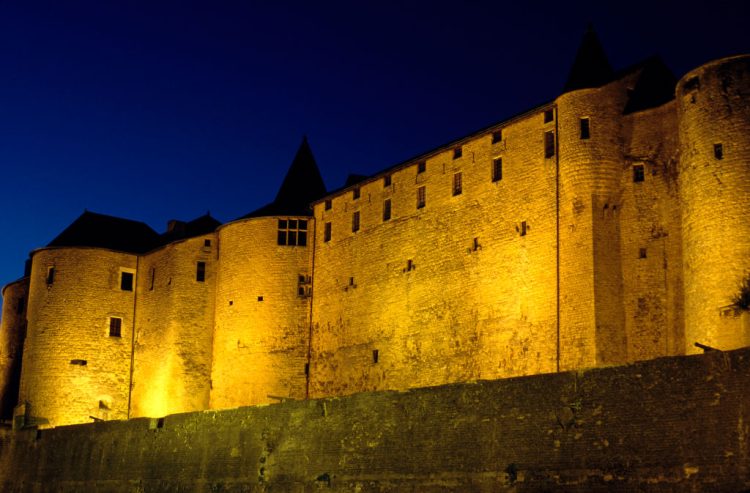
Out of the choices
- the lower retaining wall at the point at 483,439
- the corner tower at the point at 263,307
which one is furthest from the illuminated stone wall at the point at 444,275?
the lower retaining wall at the point at 483,439

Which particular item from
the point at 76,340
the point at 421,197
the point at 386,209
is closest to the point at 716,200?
the point at 421,197

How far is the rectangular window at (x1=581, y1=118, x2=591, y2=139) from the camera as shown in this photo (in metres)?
30.8

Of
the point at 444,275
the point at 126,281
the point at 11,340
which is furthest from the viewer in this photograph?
the point at 11,340

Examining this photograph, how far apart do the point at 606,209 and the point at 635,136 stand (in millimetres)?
2461

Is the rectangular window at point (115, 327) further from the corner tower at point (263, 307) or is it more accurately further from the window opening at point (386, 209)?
the window opening at point (386, 209)

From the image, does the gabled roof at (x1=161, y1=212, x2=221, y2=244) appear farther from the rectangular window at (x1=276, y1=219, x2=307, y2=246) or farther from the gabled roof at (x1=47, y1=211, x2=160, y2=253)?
the rectangular window at (x1=276, y1=219, x2=307, y2=246)

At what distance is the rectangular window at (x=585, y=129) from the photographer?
30797mm

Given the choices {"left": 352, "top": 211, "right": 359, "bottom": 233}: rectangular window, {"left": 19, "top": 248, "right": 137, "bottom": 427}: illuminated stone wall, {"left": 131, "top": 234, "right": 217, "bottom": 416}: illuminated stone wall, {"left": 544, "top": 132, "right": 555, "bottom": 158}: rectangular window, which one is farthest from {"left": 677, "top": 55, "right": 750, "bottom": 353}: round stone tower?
{"left": 19, "top": 248, "right": 137, "bottom": 427}: illuminated stone wall

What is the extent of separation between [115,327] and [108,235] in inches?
210

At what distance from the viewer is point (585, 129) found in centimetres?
3092

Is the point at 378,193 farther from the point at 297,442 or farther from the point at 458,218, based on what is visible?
the point at 297,442

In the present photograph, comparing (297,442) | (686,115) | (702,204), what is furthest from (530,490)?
(686,115)

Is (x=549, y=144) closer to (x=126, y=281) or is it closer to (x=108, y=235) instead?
(x=126, y=281)

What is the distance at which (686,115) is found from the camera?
28047mm
